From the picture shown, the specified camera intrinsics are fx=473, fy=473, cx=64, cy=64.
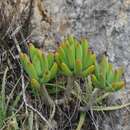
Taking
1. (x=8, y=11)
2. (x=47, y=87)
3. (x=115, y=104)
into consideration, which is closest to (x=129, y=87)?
(x=115, y=104)

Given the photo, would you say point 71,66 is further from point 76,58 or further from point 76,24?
point 76,24

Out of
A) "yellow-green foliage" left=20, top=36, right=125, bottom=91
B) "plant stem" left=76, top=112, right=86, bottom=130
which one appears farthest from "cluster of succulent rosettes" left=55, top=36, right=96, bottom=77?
"plant stem" left=76, top=112, right=86, bottom=130

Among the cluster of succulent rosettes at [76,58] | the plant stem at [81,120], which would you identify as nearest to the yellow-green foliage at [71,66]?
the cluster of succulent rosettes at [76,58]

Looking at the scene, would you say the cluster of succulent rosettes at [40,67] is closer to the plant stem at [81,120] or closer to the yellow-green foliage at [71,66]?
the yellow-green foliage at [71,66]

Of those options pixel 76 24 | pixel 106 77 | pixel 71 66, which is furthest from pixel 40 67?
pixel 76 24

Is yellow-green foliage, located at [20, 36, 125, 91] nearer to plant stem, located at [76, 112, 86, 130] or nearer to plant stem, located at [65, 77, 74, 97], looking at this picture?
plant stem, located at [65, 77, 74, 97]

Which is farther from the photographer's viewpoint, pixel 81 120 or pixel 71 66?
pixel 81 120
